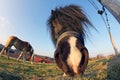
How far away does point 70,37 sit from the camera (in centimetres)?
370

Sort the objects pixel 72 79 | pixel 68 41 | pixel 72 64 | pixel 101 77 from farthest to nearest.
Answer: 1. pixel 101 77
2. pixel 72 79
3. pixel 68 41
4. pixel 72 64

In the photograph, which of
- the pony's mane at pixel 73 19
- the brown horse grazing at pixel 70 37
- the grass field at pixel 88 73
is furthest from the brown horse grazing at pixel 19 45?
the pony's mane at pixel 73 19

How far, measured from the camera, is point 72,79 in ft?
13.3

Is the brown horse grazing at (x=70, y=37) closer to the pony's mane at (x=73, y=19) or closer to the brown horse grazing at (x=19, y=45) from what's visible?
the pony's mane at (x=73, y=19)

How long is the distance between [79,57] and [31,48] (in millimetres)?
17462

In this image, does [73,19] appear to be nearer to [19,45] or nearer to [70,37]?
[70,37]

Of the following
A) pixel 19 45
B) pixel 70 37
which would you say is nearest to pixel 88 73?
pixel 70 37

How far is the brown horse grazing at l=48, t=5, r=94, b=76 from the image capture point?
135 inches

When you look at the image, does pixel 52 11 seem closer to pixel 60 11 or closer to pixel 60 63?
pixel 60 11

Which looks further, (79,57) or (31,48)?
(31,48)

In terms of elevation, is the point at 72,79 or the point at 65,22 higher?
the point at 65,22

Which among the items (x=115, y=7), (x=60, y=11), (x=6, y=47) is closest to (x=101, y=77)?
(x=60, y=11)

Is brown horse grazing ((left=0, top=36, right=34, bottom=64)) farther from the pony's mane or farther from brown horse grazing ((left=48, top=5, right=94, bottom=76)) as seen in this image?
the pony's mane

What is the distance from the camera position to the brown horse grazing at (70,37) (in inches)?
135
